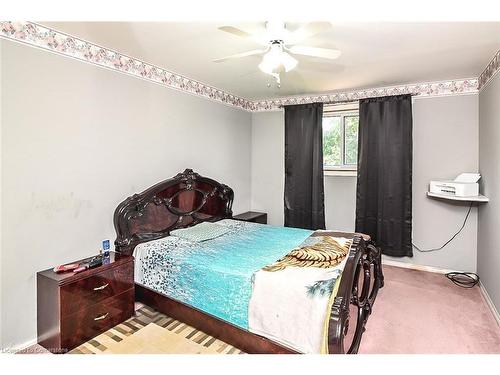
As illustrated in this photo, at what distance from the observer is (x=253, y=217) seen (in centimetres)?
434

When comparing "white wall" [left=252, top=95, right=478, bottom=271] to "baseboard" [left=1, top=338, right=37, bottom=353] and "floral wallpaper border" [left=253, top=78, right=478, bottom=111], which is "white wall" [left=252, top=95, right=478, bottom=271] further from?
"baseboard" [left=1, top=338, right=37, bottom=353]

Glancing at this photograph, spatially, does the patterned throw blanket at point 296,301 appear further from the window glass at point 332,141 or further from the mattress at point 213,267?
the window glass at point 332,141

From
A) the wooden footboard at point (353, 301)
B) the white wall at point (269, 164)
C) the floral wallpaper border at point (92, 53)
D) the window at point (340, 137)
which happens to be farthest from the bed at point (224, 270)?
the window at point (340, 137)

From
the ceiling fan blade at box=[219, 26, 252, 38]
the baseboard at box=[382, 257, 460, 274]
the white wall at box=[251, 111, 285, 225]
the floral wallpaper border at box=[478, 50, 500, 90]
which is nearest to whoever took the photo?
the ceiling fan blade at box=[219, 26, 252, 38]

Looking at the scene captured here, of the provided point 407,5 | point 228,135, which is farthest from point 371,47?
point 228,135

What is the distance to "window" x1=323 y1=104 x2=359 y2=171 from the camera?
4176mm

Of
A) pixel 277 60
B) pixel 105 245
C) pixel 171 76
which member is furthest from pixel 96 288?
pixel 171 76

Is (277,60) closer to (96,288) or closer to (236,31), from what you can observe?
(236,31)

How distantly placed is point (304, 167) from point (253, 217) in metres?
1.13

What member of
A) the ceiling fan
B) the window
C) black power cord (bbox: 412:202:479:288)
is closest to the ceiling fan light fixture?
the ceiling fan

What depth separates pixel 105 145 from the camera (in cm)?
265

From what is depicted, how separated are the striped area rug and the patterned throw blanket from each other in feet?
1.33

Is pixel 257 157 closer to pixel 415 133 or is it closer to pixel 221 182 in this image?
pixel 221 182

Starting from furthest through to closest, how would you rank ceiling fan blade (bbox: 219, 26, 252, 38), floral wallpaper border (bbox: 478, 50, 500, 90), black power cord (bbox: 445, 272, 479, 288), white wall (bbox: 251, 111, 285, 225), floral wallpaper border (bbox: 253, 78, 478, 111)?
white wall (bbox: 251, 111, 285, 225)
floral wallpaper border (bbox: 253, 78, 478, 111)
black power cord (bbox: 445, 272, 479, 288)
floral wallpaper border (bbox: 478, 50, 500, 90)
ceiling fan blade (bbox: 219, 26, 252, 38)
